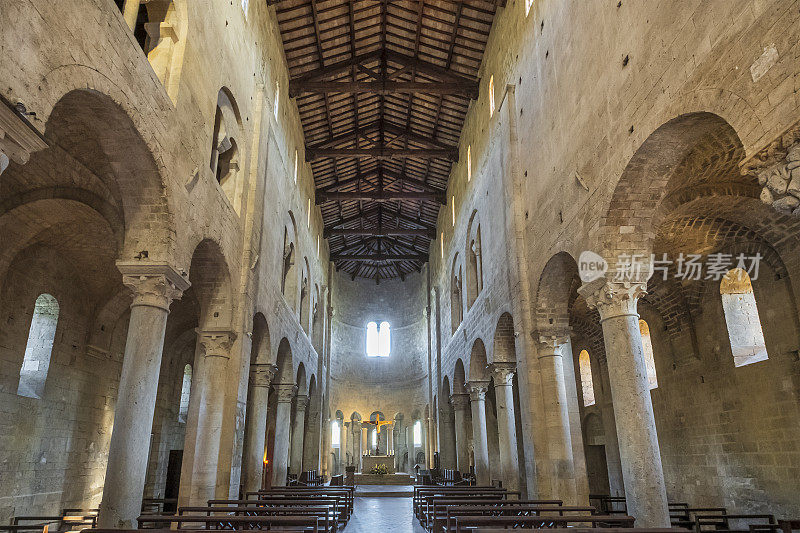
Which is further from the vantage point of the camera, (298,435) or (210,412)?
(298,435)

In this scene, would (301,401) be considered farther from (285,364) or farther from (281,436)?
(285,364)

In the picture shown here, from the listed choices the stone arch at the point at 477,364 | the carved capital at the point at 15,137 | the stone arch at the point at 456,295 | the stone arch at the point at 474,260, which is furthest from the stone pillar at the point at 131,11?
the stone arch at the point at 456,295

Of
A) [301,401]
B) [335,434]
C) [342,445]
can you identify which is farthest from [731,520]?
[335,434]

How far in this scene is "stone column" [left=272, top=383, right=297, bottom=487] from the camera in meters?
18.9

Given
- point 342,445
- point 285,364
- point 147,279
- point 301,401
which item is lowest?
point 342,445

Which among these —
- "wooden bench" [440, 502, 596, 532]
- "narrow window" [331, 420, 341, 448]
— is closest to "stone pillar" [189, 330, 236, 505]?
"wooden bench" [440, 502, 596, 532]

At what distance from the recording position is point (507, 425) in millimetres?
15422

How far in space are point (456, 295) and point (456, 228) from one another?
2991mm

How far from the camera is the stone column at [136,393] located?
23.5 ft

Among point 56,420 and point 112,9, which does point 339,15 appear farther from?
point 56,420

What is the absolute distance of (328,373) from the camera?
30.6 metres

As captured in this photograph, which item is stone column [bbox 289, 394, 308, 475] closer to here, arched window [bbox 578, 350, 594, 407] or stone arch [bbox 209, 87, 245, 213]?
arched window [bbox 578, 350, 594, 407]

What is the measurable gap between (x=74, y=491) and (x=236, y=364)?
522 cm

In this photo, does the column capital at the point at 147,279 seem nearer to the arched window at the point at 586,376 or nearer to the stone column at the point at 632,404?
the stone column at the point at 632,404
